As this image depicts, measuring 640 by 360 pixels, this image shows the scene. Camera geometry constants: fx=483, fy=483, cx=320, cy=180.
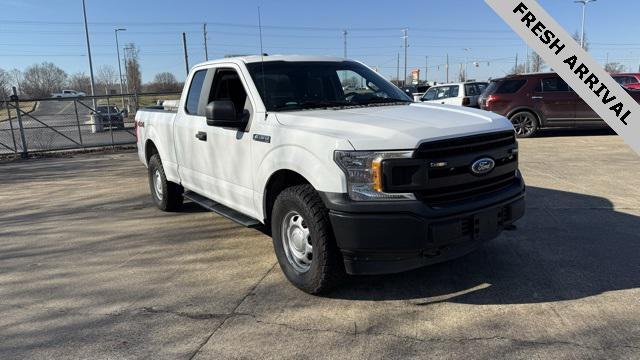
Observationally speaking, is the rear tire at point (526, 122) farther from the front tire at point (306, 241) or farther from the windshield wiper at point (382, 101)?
the front tire at point (306, 241)

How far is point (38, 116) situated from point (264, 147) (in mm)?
13989

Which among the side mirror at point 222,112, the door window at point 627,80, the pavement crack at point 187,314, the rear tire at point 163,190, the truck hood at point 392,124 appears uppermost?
the door window at point 627,80

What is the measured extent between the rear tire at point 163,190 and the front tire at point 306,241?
9.80ft

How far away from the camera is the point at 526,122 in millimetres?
13633

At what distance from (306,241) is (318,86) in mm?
1760

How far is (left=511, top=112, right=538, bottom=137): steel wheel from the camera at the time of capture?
1354 cm

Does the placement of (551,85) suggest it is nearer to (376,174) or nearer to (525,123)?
(525,123)

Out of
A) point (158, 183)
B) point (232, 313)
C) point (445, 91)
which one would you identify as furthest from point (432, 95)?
point (232, 313)

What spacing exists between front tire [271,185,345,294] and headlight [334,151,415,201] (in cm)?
36

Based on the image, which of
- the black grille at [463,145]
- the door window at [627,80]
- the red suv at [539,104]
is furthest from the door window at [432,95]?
the black grille at [463,145]

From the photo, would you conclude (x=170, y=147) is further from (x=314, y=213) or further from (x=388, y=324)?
(x=388, y=324)

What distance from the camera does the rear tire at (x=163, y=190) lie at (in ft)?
21.6

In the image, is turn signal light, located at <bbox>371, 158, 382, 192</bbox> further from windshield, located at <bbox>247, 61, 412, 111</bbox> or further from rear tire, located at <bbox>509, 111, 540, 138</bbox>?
rear tire, located at <bbox>509, 111, 540, 138</bbox>

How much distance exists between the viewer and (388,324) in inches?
134
